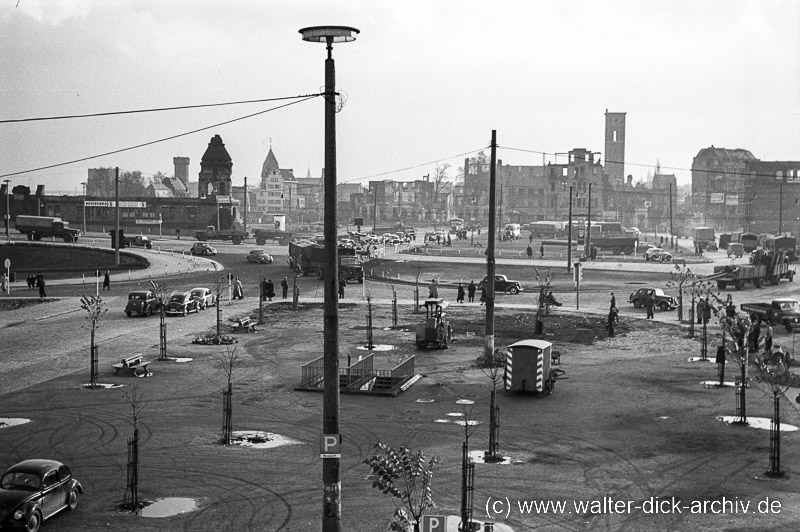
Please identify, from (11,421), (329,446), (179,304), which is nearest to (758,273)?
(179,304)

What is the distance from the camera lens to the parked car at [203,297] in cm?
5112

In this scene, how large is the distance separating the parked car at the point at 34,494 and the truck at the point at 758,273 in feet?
181

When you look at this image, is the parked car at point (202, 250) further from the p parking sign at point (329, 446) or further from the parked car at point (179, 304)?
the p parking sign at point (329, 446)

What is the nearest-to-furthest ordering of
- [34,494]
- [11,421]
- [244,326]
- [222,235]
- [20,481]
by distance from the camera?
[34,494] < [20,481] < [11,421] < [244,326] < [222,235]

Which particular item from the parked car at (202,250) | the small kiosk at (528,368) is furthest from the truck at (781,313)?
the parked car at (202,250)

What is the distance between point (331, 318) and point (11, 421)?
50.8 feet

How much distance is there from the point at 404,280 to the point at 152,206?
68.3 meters

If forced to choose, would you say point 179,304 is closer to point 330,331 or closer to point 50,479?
point 50,479

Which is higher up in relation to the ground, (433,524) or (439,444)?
(433,524)

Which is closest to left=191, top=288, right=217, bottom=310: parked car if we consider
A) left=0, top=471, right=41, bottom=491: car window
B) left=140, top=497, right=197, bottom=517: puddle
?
left=140, top=497, right=197, bottom=517: puddle

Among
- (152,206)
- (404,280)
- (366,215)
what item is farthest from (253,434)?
(366,215)

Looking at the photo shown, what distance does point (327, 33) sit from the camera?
12.5 m

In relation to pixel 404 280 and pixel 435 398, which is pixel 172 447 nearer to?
pixel 435 398

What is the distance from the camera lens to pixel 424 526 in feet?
43.0
